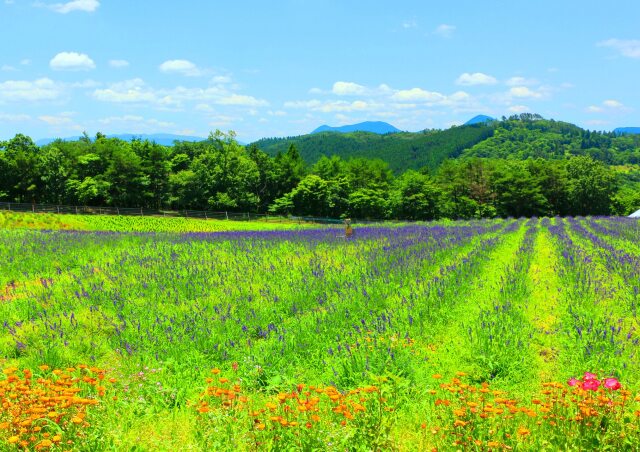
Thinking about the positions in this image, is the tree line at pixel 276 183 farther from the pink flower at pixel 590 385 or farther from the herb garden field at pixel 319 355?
the pink flower at pixel 590 385

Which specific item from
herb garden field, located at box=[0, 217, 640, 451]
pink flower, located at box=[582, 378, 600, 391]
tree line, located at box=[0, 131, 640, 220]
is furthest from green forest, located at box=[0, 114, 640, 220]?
pink flower, located at box=[582, 378, 600, 391]

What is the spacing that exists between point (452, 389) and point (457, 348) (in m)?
2.23

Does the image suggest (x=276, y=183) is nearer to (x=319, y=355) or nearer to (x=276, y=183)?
(x=276, y=183)

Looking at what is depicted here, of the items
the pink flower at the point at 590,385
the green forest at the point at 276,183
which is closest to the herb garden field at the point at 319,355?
the pink flower at the point at 590,385

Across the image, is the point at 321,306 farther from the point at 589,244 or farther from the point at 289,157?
the point at 289,157

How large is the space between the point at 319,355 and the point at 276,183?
7877 centimetres

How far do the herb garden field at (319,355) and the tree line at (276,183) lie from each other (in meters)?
62.2

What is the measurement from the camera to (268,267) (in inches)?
462

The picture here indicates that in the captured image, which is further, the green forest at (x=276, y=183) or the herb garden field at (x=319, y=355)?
the green forest at (x=276, y=183)

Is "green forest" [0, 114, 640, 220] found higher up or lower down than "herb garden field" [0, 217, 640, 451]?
higher up

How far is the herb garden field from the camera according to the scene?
3656mm

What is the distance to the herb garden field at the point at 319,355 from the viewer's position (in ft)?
12.0

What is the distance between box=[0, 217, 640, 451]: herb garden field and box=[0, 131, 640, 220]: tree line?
62.2m

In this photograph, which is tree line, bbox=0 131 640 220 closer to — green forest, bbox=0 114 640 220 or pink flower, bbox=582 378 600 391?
green forest, bbox=0 114 640 220
